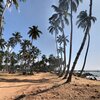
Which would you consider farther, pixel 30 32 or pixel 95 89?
pixel 30 32

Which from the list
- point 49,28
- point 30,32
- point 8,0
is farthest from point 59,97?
point 30,32

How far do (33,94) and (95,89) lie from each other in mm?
5096

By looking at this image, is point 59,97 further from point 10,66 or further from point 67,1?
point 10,66

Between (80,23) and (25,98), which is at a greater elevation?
(80,23)

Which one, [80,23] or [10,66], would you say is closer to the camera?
[80,23]

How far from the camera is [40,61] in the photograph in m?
137

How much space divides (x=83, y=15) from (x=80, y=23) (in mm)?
2030

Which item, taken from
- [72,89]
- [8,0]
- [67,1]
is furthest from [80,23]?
[72,89]

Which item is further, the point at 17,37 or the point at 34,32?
the point at 17,37

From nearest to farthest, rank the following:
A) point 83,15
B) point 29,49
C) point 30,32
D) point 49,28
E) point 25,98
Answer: point 25,98, point 83,15, point 49,28, point 30,32, point 29,49

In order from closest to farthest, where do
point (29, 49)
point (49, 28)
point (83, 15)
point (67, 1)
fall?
1. point (67, 1)
2. point (83, 15)
3. point (49, 28)
4. point (29, 49)

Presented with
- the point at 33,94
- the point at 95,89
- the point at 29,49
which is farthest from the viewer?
the point at 29,49

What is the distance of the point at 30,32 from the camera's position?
81.5 meters

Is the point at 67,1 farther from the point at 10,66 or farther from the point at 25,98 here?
the point at 10,66
